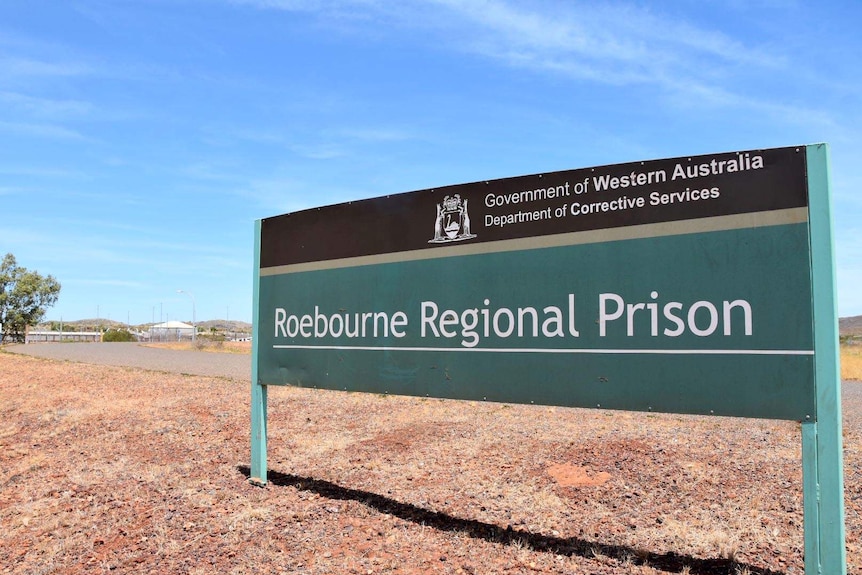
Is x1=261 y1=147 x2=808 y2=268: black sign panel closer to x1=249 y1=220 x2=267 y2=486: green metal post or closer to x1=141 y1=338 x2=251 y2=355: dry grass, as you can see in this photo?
x1=249 y1=220 x2=267 y2=486: green metal post

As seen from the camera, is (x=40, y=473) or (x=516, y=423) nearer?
(x=40, y=473)

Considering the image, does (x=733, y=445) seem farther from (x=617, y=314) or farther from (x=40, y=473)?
(x=40, y=473)

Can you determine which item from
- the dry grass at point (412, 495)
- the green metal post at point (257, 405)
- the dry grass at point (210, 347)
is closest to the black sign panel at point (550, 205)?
the green metal post at point (257, 405)

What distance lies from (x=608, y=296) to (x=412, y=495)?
250 cm

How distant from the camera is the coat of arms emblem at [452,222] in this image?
4930 mm

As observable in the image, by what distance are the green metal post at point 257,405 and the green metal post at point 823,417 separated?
4.47 metres

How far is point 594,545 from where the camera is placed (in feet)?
13.5

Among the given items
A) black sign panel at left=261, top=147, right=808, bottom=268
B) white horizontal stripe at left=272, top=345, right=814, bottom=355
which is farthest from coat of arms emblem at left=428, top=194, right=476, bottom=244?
white horizontal stripe at left=272, top=345, right=814, bottom=355

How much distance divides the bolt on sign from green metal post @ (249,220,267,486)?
1.4 inches

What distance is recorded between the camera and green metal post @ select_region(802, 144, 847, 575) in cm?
331

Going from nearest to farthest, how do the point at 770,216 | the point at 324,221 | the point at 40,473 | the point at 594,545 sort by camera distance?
1. the point at 770,216
2. the point at 594,545
3. the point at 324,221
4. the point at 40,473

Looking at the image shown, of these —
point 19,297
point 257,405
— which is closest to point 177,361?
point 257,405

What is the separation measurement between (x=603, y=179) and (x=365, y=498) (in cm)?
328

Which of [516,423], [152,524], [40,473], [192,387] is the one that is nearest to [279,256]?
[152,524]
